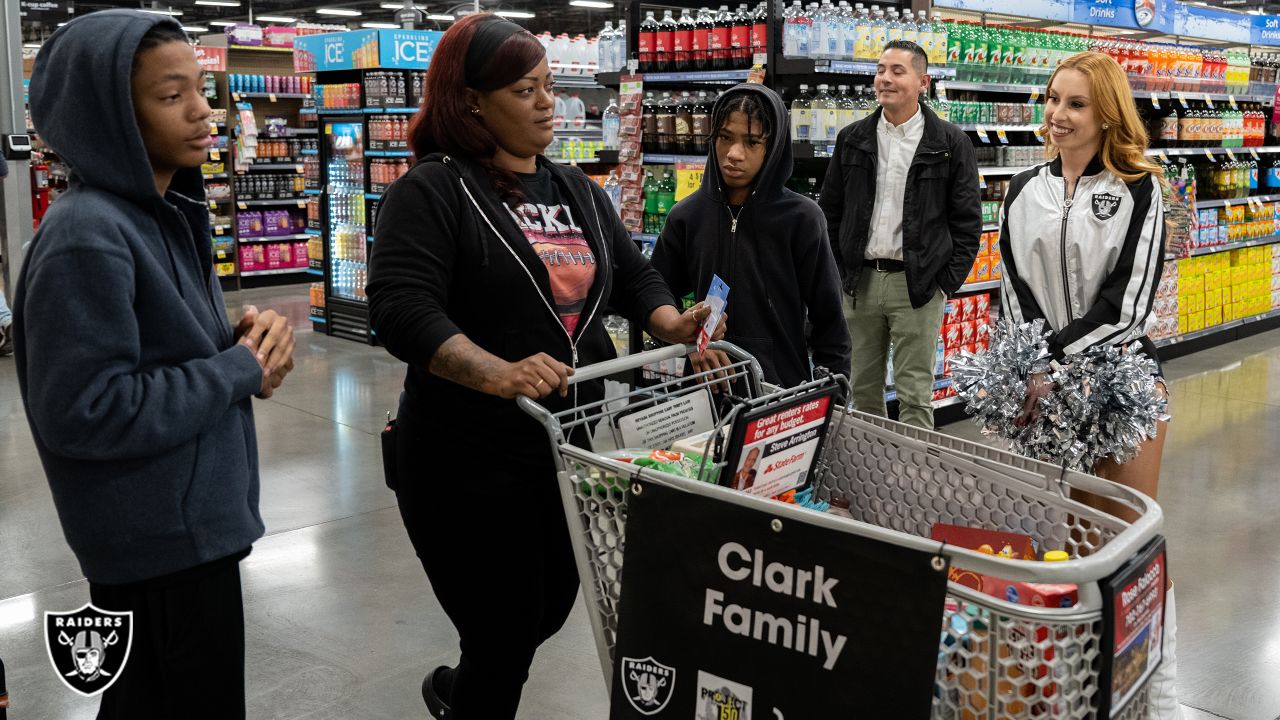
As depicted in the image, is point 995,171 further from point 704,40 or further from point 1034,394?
point 1034,394

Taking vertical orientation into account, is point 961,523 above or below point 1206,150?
below

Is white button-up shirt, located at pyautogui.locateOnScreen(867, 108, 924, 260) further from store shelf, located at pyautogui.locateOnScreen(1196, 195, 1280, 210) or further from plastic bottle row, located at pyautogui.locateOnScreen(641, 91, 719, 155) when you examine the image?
store shelf, located at pyautogui.locateOnScreen(1196, 195, 1280, 210)

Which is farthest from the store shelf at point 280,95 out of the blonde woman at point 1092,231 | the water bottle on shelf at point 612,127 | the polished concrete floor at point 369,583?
the blonde woman at point 1092,231

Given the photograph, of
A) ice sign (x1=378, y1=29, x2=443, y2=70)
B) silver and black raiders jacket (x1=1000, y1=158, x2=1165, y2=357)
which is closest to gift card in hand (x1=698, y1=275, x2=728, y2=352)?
silver and black raiders jacket (x1=1000, y1=158, x2=1165, y2=357)

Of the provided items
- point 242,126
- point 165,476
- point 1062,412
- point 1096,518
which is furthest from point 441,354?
point 242,126

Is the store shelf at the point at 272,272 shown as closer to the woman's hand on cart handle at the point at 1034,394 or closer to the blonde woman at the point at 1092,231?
the blonde woman at the point at 1092,231

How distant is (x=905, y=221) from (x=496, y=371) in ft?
10.9

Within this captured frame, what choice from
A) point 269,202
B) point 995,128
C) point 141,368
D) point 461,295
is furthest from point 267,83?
point 141,368

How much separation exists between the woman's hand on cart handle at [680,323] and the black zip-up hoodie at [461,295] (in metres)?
0.17

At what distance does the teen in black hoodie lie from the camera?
80.8 inches

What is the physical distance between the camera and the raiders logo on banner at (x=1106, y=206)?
298 centimetres

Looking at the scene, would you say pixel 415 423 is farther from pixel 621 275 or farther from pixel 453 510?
pixel 621 275

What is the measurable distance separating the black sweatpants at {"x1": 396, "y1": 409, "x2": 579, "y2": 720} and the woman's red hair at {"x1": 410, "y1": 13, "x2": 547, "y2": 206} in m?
0.50

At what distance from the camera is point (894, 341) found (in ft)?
16.5
